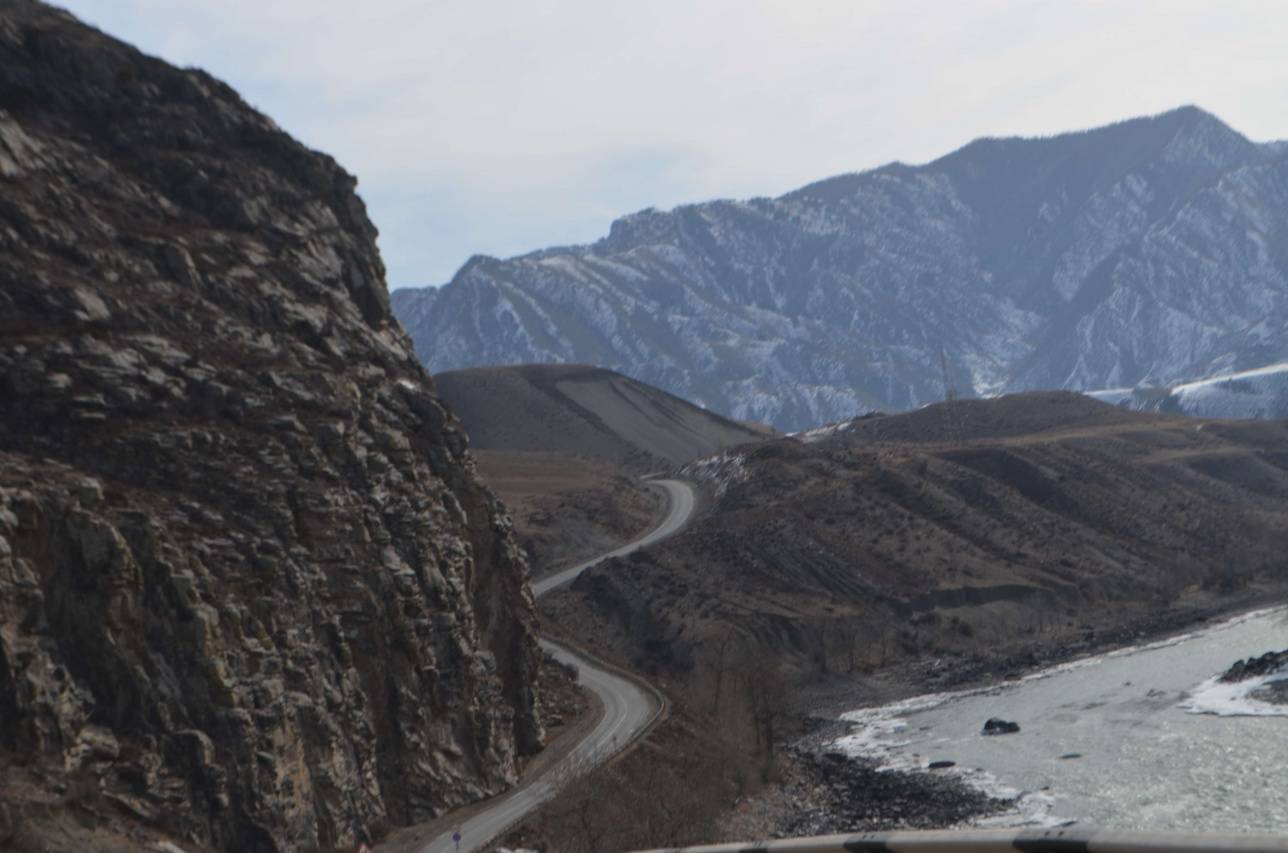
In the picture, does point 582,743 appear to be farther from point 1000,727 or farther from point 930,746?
point 1000,727

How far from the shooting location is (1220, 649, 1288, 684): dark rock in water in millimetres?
71125

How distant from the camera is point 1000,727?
67.3 metres

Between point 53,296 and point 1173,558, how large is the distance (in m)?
101

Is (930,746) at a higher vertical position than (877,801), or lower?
lower

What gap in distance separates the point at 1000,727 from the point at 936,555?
42481mm

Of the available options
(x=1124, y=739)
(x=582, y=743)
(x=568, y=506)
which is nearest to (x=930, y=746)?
(x=1124, y=739)

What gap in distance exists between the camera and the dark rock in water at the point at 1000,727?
6694 centimetres

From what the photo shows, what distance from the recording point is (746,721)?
2613 inches

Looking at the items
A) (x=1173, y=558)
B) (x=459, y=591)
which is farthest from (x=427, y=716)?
(x=1173, y=558)

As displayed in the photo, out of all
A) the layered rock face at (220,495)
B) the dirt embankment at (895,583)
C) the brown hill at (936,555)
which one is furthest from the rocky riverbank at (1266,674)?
the layered rock face at (220,495)

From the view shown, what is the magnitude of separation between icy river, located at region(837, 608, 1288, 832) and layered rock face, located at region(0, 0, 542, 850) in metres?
19.7

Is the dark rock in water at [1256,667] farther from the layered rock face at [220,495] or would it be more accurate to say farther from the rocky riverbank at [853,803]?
the layered rock face at [220,495]

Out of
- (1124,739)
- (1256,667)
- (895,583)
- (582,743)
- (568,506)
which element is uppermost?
(568,506)

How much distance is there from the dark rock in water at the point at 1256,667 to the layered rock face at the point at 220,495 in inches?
1534
